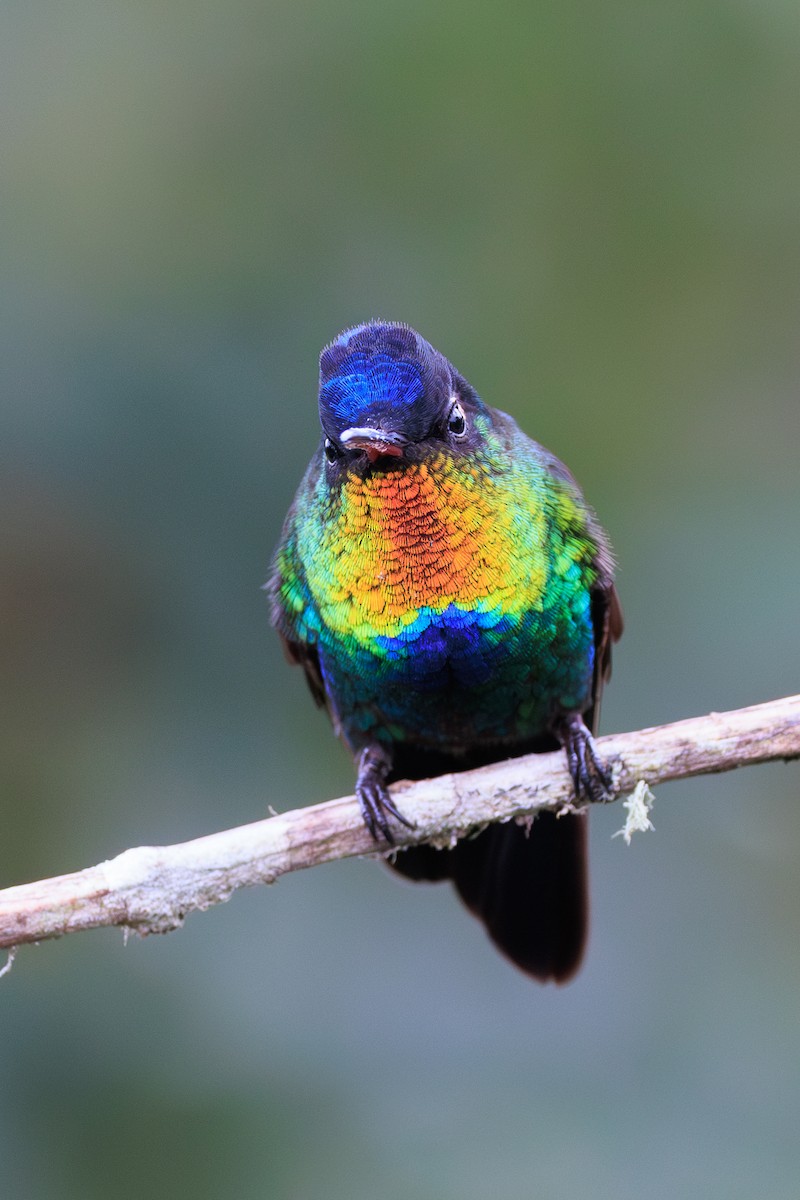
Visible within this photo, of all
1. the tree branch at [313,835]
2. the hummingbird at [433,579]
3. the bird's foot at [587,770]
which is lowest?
the tree branch at [313,835]

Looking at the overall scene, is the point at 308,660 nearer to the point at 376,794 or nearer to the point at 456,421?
the point at 376,794

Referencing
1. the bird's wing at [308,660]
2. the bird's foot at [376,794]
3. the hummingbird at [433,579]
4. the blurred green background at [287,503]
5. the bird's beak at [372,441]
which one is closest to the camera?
the bird's beak at [372,441]

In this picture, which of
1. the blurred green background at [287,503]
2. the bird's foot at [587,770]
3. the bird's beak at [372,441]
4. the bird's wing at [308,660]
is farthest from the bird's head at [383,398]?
the blurred green background at [287,503]

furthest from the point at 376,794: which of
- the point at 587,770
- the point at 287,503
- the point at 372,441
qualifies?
the point at 287,503

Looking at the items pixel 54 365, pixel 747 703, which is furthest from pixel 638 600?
pixel 54 365

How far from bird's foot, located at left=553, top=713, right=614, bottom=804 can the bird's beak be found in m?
0.82

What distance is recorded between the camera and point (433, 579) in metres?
2.97

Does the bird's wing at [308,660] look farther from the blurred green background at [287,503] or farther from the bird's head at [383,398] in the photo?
the bird's head at [383,398]

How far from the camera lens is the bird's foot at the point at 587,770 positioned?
9.87 ft

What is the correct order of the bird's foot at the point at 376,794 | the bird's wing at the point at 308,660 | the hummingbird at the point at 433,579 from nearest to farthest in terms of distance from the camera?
the hummingbird at the point at 433,579, the bird's foot at the point at 376,794, the bird's wing at the point at 308,660

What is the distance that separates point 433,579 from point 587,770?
57 centimetres

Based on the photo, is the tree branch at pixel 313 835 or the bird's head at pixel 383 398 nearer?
the tree branch at pixel 313 835

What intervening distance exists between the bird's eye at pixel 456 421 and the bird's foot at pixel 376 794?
0.87 meters

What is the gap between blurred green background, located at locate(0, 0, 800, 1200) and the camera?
3623 mm
